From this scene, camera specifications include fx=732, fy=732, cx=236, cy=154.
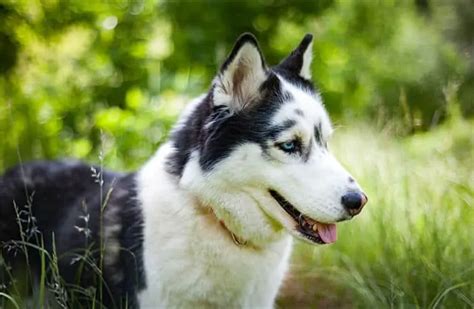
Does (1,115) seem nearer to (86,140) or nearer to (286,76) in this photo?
(86,140)

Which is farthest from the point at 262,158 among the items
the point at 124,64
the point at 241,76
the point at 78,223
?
the point at 124,64

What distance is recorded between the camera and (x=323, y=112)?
3.34m

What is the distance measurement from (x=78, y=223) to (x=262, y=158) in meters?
1.23

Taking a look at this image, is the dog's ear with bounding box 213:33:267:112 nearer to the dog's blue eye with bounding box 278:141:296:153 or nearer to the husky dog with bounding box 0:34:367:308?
the husky dog with bounding box 0:34:367:308

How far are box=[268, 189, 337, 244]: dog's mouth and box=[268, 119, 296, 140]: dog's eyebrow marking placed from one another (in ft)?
0.80

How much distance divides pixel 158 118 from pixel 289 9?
1429 mm

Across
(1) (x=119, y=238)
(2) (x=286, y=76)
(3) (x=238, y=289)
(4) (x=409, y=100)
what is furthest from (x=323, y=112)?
(4) (x=409, y=100)

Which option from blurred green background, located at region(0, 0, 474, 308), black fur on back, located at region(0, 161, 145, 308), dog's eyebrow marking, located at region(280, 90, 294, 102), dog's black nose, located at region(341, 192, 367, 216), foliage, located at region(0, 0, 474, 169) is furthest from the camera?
foliage, located at region(0, 0, 474, 169)

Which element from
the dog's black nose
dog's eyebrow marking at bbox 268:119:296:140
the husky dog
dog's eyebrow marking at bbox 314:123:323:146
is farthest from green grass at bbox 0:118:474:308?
dog's eyebrow marking at bbox 268:119:296:140

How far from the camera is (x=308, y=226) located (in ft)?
10.5

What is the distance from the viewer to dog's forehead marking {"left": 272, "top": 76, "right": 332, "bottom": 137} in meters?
3.21

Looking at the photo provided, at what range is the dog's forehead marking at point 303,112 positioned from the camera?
10.5ft

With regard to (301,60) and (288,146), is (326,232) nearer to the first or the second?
(288,146)

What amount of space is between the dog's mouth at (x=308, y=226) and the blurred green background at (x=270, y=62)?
1176 millimetres
